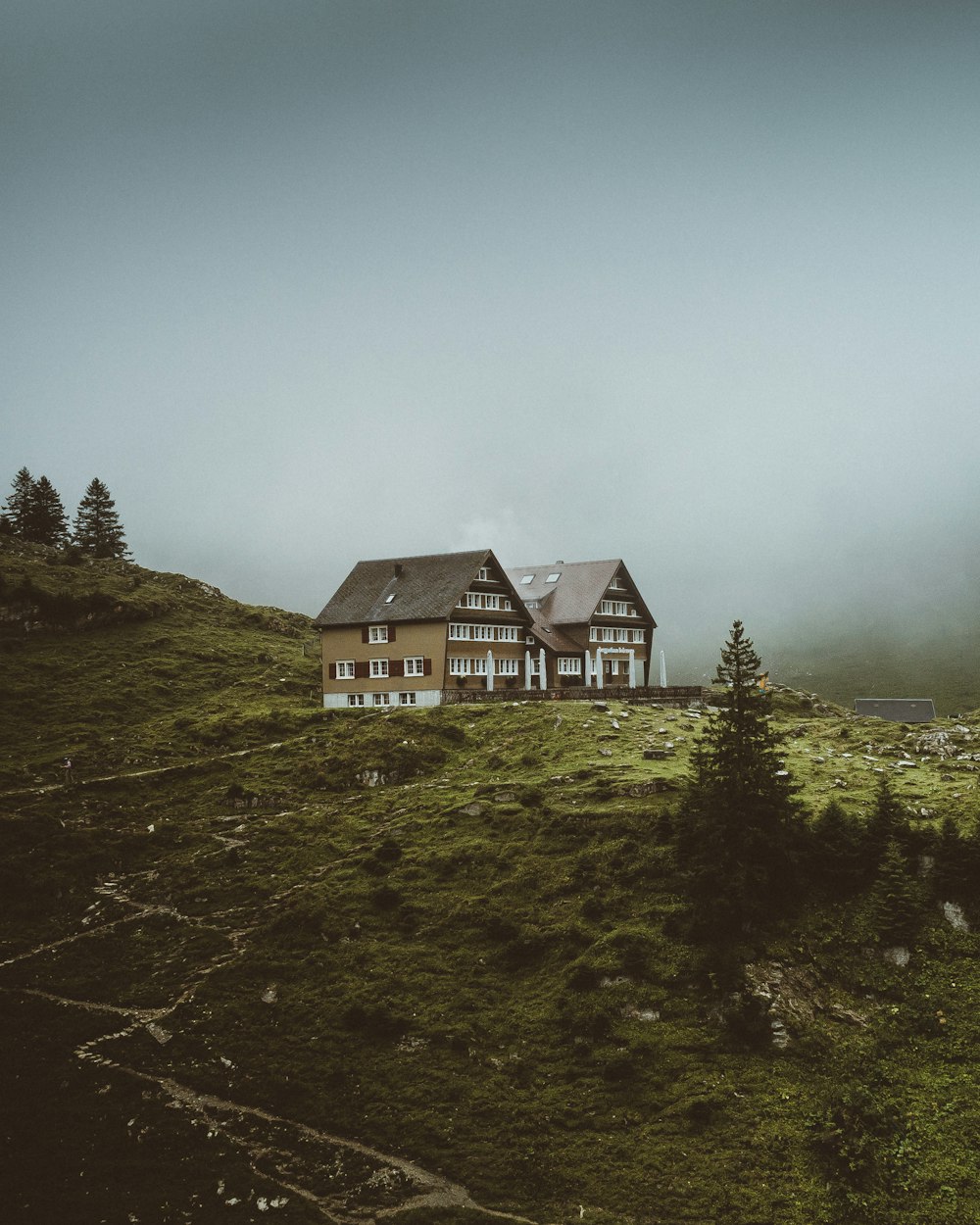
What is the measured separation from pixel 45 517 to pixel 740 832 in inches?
4719

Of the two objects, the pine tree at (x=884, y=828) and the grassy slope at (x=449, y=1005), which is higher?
the pine tree at (x=884, y=828)

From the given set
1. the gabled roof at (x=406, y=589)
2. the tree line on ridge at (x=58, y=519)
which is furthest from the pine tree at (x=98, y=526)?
the gabled roof at (x=406, y=589)

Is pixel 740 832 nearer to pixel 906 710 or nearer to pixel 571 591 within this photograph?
pixel 906 710

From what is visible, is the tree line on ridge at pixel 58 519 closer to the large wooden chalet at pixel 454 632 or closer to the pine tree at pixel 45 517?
the pine tree at pixel 45 517

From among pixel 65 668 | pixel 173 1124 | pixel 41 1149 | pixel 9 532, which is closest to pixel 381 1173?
pixel 173 1124

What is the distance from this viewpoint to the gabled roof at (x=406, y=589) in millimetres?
70500

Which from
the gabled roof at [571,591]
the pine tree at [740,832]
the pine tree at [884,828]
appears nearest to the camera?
the pine tree at [740,832]

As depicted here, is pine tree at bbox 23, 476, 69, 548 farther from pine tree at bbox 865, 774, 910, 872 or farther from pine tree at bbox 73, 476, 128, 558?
pine tree at bbox 865, 774, 910, 872

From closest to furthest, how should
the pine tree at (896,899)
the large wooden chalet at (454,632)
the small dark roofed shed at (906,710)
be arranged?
the pine tree at (896,899), the small dark roofed shed at (906,710), the large wooden chalet at (454,632)

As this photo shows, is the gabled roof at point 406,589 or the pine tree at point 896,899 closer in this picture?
the pine tree at point 896,899

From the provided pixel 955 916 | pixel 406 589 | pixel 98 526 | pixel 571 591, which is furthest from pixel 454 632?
pixel 98 526

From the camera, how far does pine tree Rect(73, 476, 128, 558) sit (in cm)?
12494

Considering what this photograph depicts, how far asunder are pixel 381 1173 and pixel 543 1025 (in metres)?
8.50

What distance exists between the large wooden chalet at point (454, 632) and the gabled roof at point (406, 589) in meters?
0.11
